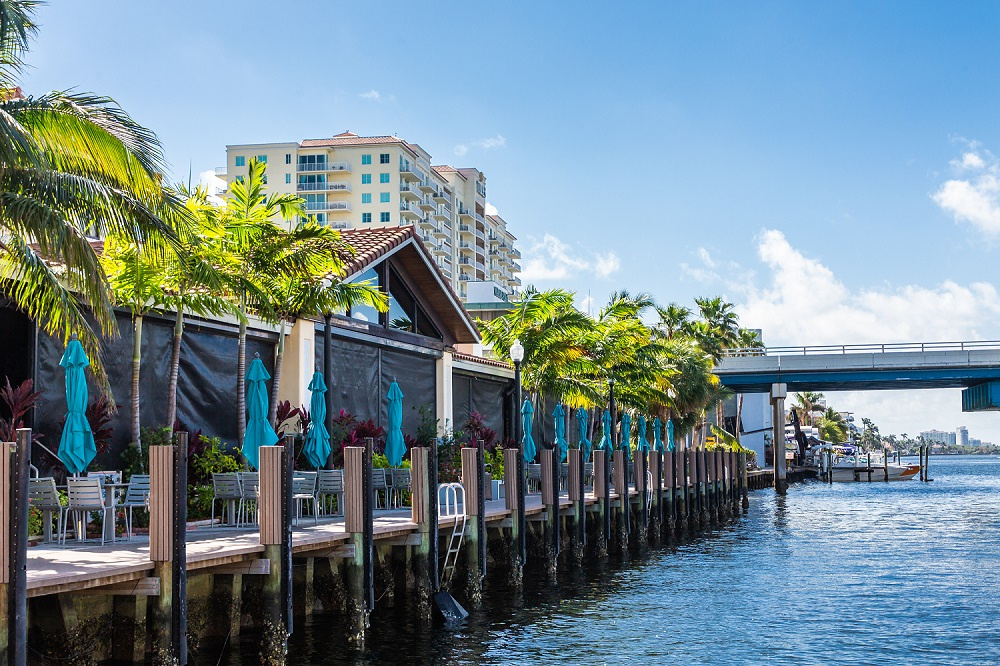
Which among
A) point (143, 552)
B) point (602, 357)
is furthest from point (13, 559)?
point (602, 357)

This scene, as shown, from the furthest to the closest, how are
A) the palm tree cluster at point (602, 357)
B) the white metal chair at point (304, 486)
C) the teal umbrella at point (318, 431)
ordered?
the palm tree cluster at point (602, 357) → the teal umbrella at point (318, 431) → the white metal chair at point (304, 486)

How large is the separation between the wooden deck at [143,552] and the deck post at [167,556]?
0.22 meters

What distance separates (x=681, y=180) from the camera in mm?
29062

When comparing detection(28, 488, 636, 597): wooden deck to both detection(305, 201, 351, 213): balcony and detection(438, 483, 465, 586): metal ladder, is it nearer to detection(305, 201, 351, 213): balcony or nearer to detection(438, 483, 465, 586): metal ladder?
detection(438, 483, 465, 586): metal ladder

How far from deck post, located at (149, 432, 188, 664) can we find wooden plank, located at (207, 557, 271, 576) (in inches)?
60.7

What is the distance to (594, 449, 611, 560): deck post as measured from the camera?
84.8ft

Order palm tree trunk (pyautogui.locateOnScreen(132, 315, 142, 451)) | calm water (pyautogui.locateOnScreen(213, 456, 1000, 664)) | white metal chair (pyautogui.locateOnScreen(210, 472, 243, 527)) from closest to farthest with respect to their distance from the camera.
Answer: calm water (pyautogui.locateOnScreen(213, 456, 1000, 664)) → white metal chair (pyautogui.locateOnScreen(210, 472, 243, 527)) → palm tree trunk (pyautogui.locateOnScreen(132, 315, 142, 451))

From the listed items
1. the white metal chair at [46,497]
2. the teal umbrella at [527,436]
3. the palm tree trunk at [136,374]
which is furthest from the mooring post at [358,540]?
the teal umbrella at [527,436]

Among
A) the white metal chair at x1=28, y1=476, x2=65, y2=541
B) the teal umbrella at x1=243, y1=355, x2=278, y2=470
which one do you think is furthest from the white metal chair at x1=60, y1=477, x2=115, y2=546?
the teal umbrella at x1=243, y1=355, x2=278, y2=470

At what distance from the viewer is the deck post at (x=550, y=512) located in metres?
21.9

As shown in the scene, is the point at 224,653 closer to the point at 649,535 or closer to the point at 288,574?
the point at 288,574

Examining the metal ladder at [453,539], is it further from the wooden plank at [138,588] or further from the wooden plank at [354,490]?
the wooden plank at [138,588]

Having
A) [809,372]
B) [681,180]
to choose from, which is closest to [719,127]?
[681,180]

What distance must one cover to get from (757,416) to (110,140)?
9780 centimetres
